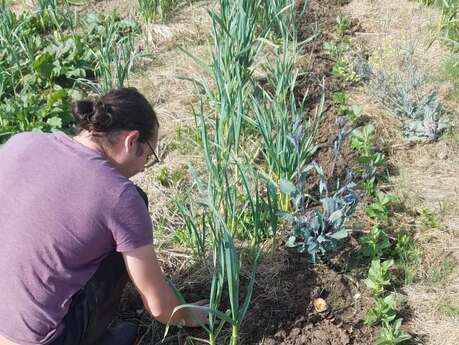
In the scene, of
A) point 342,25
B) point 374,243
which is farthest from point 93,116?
point 342,25

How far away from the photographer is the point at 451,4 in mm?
3285

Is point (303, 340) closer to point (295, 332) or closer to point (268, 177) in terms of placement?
point (295, 332)

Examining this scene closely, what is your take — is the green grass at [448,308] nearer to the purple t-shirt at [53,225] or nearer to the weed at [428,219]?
the weed at [428,219]

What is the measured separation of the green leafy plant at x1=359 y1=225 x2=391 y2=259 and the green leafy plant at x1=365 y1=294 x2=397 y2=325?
0.69ft

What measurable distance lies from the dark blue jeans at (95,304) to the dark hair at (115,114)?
0.21 metres

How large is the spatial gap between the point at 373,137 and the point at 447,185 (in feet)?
1.25

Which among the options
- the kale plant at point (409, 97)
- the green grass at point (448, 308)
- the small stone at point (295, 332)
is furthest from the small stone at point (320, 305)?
the kale plant at point (409, 97)

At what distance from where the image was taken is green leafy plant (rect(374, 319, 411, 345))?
1.89m

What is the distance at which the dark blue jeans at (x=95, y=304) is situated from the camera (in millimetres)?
1745

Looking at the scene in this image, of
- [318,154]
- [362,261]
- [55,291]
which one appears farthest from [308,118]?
[55,291]

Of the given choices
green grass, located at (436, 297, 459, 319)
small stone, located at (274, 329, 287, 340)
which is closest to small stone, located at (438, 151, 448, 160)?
green grass, located at (436, 297, 459, 319)

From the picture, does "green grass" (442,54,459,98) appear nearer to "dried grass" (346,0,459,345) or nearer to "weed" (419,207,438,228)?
"dried grass" (346,0,459,345)

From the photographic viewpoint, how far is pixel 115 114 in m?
1.69

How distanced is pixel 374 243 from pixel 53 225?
1.13m
